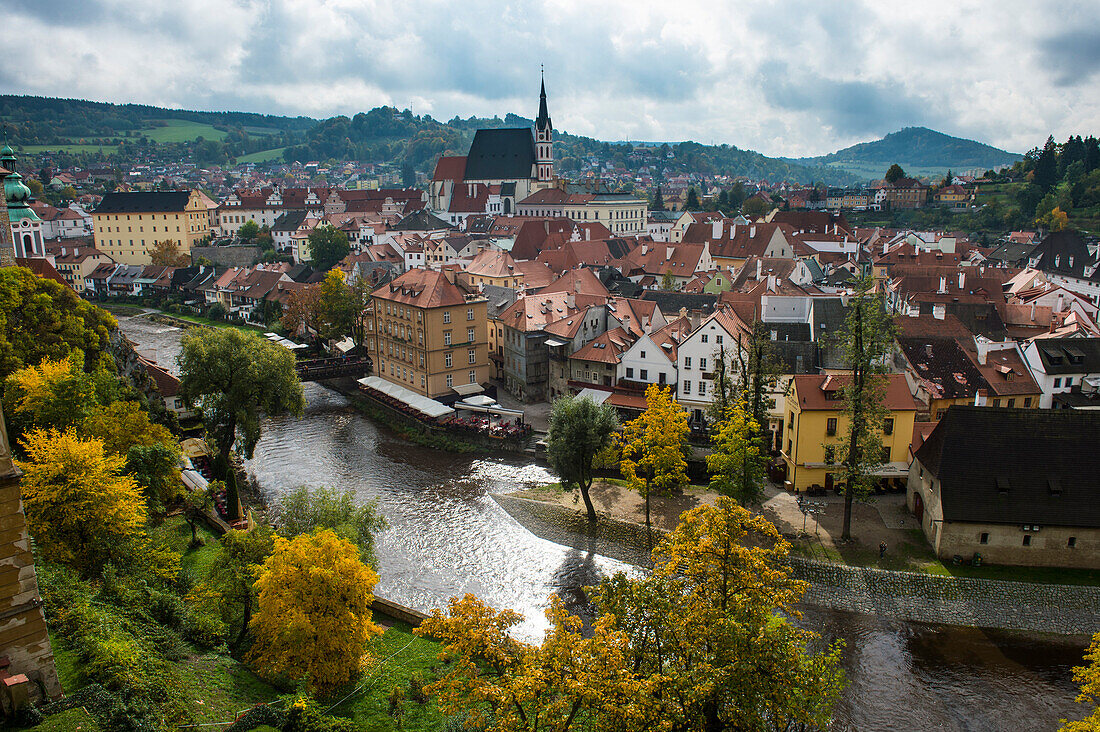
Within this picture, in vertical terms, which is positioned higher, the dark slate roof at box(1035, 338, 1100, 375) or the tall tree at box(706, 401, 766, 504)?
the dark slate roof at box(1035, 338, 1100, 375)

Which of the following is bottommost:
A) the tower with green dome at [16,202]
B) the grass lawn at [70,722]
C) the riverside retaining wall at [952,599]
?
the riverside retaining wall at [952,599]

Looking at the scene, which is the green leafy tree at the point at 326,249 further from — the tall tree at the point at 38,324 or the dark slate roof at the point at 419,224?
the tall tree at the point at 38,324

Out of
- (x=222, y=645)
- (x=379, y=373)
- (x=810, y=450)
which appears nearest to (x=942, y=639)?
(x=810, y=450)

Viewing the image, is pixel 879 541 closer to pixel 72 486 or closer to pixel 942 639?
pixel 942 639

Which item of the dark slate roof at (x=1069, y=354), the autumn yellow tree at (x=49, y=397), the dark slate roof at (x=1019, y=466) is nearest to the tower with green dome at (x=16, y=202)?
the autumn yellow tree at (x=49, y=397)

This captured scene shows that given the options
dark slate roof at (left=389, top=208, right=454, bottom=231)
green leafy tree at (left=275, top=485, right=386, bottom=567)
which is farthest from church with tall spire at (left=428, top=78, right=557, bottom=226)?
green leafy tree at (left=275, top=485, right=386, bottom=567)

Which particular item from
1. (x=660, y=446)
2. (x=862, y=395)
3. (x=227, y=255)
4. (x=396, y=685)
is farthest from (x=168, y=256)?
(x=862, y=395)

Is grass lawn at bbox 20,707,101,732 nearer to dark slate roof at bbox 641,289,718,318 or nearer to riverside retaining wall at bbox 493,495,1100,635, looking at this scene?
riverside retaining wall at bbox 493,495,1100,635
